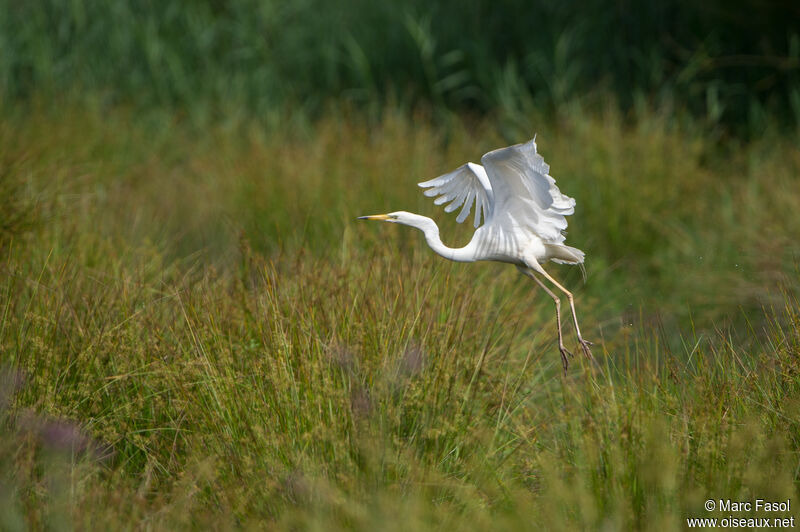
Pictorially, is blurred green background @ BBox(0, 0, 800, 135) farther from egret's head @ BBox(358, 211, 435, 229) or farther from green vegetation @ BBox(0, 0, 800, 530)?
egret's head @ BBox(358, 211, 435, 229)

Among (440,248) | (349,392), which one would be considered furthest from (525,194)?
(349,392)

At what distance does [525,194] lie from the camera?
9.84ft

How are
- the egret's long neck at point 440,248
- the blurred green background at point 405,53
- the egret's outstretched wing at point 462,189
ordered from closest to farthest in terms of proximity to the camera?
1. the egret's long neck at point 440,248
2. the egret's outstretched wing at point 462,189
3. the blurred green background at point 405,53

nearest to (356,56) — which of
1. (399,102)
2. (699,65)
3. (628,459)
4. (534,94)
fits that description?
(399,102)

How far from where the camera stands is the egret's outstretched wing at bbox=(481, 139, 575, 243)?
9.25 feet

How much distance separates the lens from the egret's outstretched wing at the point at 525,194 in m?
2.82

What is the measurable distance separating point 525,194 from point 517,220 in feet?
0.36

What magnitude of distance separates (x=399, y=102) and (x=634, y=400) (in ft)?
22.1

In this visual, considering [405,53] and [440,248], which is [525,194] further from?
[405,53]

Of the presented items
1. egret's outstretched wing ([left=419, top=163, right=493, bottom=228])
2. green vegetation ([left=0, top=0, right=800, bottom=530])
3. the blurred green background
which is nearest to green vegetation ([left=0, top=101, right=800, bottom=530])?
green vegetation ([left=0, top=0, right=800, bottom=530])

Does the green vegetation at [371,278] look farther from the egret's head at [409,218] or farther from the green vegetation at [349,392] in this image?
the egret's head at [409,218]

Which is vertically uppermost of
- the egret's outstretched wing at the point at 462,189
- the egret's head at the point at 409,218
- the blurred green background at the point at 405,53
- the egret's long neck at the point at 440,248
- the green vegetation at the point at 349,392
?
the blurred green background at the point at 405,53

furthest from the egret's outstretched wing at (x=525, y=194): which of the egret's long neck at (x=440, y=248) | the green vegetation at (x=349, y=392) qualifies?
the green vegetation at (x=349, y=392)

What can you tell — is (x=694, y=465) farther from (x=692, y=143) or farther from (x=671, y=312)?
(x=692, y=143)
